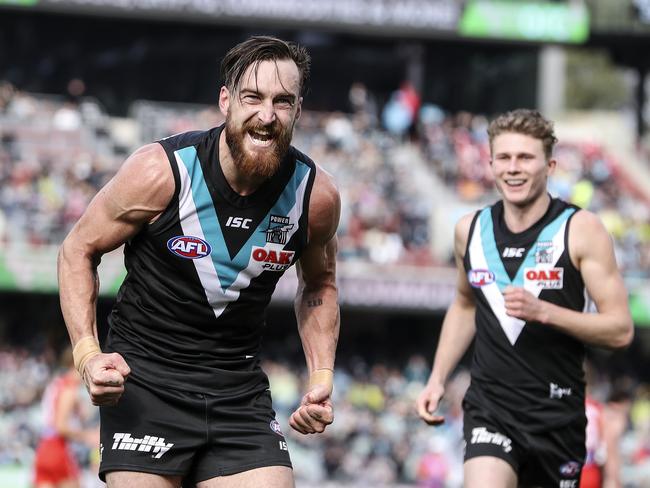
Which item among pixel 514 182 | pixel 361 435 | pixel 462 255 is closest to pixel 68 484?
pixel 462 255

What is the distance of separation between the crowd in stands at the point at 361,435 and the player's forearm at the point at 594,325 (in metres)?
10.6

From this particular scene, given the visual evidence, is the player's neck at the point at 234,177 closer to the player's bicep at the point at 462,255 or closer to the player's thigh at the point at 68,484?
the player's bicep at the point at 462,255

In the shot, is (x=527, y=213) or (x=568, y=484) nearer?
(x=568, y=484)

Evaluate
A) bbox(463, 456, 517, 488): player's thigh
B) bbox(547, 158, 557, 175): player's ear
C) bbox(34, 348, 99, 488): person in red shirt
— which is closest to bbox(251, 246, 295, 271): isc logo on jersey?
bbox(463, 456, 517, 488): player's thigh

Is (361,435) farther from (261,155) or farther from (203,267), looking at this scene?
Result: (261,155)

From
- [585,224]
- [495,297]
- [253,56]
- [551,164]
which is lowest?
[495,297]

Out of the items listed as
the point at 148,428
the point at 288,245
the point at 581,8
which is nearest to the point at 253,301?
the point at 288,245

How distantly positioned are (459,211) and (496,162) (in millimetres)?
17173

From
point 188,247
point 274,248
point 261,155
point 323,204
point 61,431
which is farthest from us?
point 61,431

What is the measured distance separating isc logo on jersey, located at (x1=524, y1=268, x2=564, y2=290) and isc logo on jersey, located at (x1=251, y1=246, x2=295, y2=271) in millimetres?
1698

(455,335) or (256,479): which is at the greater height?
(455,335)

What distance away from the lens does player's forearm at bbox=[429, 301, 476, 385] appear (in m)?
6.79

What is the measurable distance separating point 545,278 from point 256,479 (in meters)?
2.12

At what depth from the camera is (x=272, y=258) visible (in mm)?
4934
